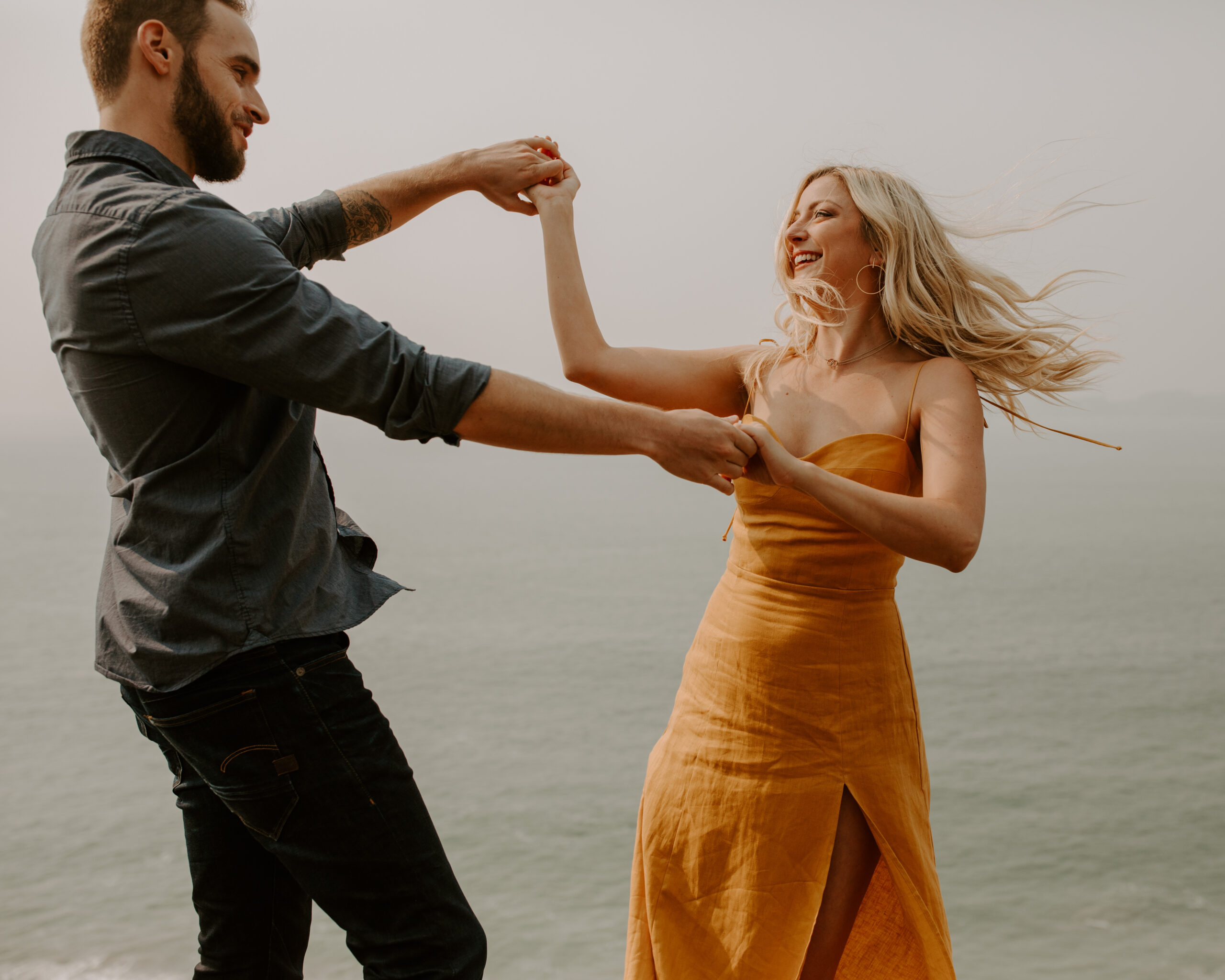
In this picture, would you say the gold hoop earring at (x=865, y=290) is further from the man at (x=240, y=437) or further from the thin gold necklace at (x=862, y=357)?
the man at (x=240, y=437)

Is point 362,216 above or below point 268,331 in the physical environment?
above

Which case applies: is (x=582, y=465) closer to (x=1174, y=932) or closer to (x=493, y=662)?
(x=493, y=662)

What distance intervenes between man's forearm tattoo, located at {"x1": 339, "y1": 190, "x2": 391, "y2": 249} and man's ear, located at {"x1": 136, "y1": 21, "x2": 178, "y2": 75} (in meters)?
0.57

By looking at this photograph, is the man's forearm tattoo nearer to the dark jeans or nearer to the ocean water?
the dark jeans

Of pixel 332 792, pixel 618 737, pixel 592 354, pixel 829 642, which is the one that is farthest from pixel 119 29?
pixel 618 737

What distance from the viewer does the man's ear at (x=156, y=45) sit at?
4.31 ft

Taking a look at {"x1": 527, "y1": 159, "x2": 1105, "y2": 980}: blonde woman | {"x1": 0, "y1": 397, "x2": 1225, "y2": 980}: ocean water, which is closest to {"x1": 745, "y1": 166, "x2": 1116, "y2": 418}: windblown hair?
{"x1": 527, "y1": 159, "x2": 1105, "y2": 980}: blonde woman

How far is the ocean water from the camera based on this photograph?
11.5 feet

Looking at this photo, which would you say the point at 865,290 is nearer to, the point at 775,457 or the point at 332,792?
the point at 775,457

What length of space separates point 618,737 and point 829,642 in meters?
4.36

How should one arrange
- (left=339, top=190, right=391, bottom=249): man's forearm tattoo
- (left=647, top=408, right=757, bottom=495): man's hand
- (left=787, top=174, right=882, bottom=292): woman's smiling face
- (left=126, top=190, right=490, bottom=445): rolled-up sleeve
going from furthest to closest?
1. (left=339, top=190, right=391, bottom=249): man's forearm tattoo
2. (left=787, top=174, right=882, bottom=292): woman's smiling face
3. (left=647, top=408, right=757, bottom=495): man's hand
4. (left=126, top=190, right=490, bottom=445): rolled-up sleeve

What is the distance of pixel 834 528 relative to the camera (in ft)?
5.56

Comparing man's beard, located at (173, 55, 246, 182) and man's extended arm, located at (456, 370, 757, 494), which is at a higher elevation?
man's beard, located at (173, 55, 246, 182)

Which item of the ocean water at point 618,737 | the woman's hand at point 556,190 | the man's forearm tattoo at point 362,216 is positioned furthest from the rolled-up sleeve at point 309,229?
the ocean water at point 618,737
